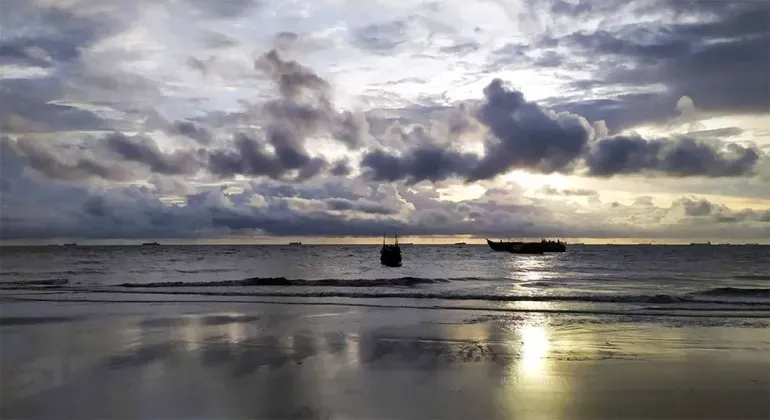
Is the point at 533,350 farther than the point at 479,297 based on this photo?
No

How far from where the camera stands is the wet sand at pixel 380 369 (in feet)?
32.2

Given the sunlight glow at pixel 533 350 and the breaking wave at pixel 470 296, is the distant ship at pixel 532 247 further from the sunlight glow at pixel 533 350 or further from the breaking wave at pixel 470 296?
the sunlight glow at pixel 533 350

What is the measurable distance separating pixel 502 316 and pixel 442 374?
1046cm

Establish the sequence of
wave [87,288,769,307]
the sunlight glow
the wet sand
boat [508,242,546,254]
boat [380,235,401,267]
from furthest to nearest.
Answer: boat [508,242,546,254] < boat [380,235,401,267] < wave [87,288,769,307] < the sunlight glow < the wet sand

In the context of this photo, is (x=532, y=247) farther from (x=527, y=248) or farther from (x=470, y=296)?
(x=470, y=296)

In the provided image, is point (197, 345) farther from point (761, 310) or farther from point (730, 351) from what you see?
point (761, 310)

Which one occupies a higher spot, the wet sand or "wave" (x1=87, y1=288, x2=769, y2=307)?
the wet sand

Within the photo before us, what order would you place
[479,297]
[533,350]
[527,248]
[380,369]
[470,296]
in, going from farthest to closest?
[527,248] → [470,296] → [479,297] → [533,350] → [380,369]

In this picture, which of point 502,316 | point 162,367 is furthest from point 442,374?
point 502,316

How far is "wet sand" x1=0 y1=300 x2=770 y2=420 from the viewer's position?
9.80 meters

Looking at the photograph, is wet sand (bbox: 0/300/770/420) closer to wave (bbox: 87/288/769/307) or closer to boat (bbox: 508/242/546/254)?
wave (bbox: 87/288/769/307)

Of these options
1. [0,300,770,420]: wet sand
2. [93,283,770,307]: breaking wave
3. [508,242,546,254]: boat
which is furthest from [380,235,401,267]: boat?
[508,242,546,254]: boat

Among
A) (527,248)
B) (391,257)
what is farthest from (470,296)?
(527,248)

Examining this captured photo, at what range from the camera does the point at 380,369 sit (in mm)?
12617
